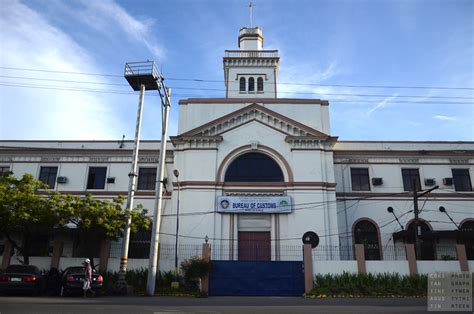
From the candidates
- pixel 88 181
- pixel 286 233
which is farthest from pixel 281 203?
pixel 88 181

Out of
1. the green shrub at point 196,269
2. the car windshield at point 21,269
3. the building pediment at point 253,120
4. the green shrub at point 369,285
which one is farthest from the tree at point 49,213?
the green shrub at point 369,285

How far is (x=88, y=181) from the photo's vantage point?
2719 centimetres

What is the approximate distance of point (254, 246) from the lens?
24.2 meters

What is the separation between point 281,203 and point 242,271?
6.29 metres

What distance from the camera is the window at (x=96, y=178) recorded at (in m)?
27.1

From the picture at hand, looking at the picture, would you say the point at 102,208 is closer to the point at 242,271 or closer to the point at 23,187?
the point at 23,187

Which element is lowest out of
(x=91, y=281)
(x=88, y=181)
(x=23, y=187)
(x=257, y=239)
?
(x=91, y=281)

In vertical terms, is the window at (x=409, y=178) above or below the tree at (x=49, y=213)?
above

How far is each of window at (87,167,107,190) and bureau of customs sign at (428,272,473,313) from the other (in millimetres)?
21555

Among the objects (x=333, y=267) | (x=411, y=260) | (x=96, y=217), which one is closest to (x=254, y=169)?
(x=333, y=267)

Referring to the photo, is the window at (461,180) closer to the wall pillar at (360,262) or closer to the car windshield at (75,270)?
the wall pillar at (360,262)

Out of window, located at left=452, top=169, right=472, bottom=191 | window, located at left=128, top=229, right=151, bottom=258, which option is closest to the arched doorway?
window, located at left=128, top=229, right=151, bottom=258

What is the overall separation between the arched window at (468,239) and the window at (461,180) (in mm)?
2363

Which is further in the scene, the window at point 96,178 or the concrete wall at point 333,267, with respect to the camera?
the window at point 96,178
